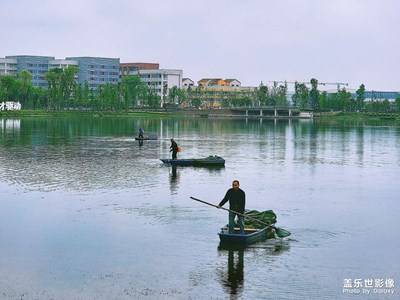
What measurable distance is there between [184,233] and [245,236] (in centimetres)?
422

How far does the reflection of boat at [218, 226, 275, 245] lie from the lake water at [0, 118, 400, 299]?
381 mm

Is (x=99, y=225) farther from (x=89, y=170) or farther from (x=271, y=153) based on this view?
(x=271, y=153)

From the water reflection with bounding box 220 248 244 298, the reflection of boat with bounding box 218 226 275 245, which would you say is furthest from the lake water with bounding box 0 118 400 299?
the reflection of boat with bounding box 218 226 275 245

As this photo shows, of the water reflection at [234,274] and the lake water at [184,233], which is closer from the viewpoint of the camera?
the water reflection at [234,274]

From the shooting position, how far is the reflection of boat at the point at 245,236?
92.5 feet

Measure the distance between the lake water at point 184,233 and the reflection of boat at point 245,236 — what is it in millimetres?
381

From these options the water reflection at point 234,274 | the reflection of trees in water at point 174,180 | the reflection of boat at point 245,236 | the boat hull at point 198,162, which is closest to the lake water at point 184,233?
the water reflection at point 234,274

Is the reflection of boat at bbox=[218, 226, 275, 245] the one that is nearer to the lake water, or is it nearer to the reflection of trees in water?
the lake water

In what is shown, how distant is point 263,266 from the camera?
85.3 ft

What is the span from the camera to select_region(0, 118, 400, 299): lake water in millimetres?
23703

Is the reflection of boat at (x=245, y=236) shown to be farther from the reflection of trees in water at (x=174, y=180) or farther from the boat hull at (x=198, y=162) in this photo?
the boat hull at (x=198, y=162)

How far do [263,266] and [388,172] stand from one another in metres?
36.1

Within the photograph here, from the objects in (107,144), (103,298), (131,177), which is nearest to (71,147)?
(107,144)

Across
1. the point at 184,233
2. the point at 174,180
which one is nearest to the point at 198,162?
the point at 174,180
